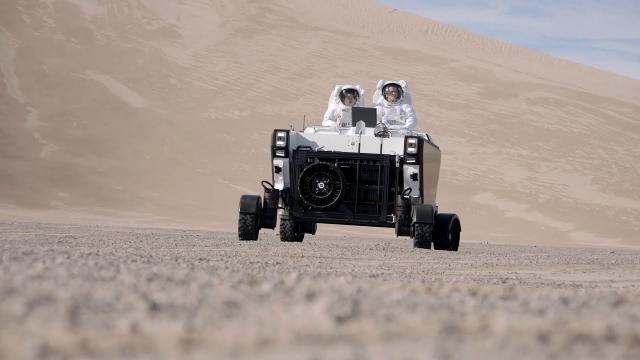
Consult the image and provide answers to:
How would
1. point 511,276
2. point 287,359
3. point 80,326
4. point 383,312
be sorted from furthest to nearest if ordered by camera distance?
point 511,276 → point 383,312 → point 80,326 → point 287,359

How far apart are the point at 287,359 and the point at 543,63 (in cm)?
7329

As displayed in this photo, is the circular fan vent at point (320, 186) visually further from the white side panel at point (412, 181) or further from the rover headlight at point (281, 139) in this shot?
the white side panel at point (412, 181)

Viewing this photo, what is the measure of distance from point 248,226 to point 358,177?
1902 millimetres

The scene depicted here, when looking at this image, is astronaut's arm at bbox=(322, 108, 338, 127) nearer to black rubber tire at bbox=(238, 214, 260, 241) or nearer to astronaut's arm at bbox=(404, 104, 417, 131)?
astronaut's arm at bbox=(404, 104, 417, 131)

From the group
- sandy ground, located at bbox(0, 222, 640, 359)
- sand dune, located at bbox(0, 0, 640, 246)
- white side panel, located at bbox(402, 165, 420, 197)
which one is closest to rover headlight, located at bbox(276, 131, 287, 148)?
white side panel, located at bbox(402, 165, 420, 197)

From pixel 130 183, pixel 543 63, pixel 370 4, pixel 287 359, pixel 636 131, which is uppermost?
pixel 370 4

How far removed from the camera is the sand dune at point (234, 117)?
1390 inches

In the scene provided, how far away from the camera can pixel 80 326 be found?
4465mm

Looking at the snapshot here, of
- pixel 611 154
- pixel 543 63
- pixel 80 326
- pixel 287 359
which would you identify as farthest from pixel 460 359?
pixel 543 63

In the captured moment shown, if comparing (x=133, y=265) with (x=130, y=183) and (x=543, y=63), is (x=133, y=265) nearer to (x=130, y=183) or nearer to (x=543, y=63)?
(x=130, y=183)

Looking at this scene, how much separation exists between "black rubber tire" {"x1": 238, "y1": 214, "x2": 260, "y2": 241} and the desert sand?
2.61 ft

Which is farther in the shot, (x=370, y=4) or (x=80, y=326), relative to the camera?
(x=370, y=4)

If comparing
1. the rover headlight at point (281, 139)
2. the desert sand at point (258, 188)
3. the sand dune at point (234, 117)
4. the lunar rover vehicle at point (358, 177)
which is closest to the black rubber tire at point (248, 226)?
the lunar rover vehicle at point (358, 177)

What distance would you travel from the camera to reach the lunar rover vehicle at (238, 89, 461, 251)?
55.1 ft
